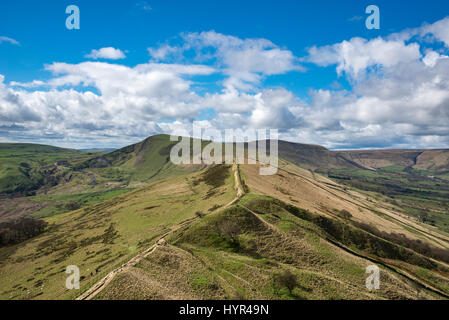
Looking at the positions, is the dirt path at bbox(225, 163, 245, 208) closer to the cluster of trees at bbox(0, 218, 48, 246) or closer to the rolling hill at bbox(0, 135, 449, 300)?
the rolling hill at bbox(0, 135, 449, 300)

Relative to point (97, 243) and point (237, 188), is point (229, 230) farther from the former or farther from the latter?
point (97, 243)

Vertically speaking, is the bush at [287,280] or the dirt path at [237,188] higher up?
the dirt path at [237,188]

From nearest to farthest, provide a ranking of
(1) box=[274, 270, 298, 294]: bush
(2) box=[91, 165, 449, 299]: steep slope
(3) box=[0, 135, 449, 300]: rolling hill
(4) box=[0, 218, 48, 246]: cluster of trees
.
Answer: (2) box=[91, 165, 449, 299]: steep slope, (3) box=[0, 135, 449, 300]: rolling hill, (1) box=[274, 270, 298, 294]: bush, (4) box=[0, 218, 48, 246]: cluster of trees

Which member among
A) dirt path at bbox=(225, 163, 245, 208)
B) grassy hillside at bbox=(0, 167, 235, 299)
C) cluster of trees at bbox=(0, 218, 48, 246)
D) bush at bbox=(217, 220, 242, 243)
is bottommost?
cluster of trees at bbox=(0, 218, 48, 246)

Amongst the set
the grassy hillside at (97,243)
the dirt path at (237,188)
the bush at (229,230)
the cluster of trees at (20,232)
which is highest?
the dirt path at (237,188)

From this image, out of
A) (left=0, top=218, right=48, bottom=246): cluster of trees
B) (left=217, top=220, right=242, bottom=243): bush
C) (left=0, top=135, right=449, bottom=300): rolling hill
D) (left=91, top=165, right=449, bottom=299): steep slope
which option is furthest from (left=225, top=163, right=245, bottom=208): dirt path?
(left=0, top=218, right=48, bottom=246): cluster of trees

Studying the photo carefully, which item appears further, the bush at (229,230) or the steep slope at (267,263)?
the bush at (229,230)

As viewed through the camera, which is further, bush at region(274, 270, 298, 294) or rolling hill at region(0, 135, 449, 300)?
bush at region(274, 270, 298, 294)

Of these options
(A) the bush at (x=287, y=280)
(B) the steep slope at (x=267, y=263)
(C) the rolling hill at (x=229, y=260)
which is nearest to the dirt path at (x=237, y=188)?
(C) the rolling hill at (x=229, y=260)

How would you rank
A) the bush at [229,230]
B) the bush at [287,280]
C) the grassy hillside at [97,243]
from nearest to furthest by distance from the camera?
the bush at [287,280] < the bush at [229,230] < the grassy hillside at [97,243]

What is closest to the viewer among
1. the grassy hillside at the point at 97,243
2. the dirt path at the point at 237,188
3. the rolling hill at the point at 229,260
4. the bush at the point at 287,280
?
the rolling hill at the point at 229,260

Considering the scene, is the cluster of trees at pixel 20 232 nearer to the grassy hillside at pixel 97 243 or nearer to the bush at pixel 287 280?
the grassy hillside at pixel 97 243
